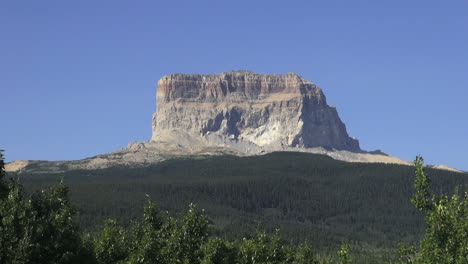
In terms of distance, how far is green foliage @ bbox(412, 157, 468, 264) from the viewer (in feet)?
217

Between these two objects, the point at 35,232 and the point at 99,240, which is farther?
the point at 99,240

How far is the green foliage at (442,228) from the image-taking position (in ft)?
217

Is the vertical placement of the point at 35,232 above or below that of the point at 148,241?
above

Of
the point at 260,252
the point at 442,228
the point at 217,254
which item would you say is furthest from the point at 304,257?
the point at 442,228

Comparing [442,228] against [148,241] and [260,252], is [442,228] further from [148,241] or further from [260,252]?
[260,252]

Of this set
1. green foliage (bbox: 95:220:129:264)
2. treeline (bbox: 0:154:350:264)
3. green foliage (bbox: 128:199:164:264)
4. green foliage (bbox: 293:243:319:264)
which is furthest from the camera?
green foliage (bbox: 293:243:319:264)

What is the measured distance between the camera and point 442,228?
2650 inches

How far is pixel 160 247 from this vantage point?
360 feet

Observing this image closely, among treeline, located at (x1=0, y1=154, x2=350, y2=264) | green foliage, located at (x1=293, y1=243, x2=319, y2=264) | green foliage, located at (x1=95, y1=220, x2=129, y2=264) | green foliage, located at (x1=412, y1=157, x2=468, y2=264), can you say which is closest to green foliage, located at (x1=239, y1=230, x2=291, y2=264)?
treeline, located at (x1=0, y1=154, x2=350, y2=264)

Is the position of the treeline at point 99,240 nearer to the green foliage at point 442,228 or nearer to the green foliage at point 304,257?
the green foliage at point 304,257

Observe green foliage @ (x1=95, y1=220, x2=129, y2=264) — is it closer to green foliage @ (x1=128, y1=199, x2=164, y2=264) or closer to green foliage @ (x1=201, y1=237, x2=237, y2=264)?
green foliage @ (x1=128, y1=199, x2=164, y2=264)

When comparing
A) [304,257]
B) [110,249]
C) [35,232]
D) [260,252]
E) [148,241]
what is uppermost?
[35,232]

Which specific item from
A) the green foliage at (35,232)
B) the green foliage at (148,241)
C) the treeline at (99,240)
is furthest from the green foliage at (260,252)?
the green foliage at (35,232)

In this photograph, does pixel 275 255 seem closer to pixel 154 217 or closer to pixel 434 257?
pixel 154 217
